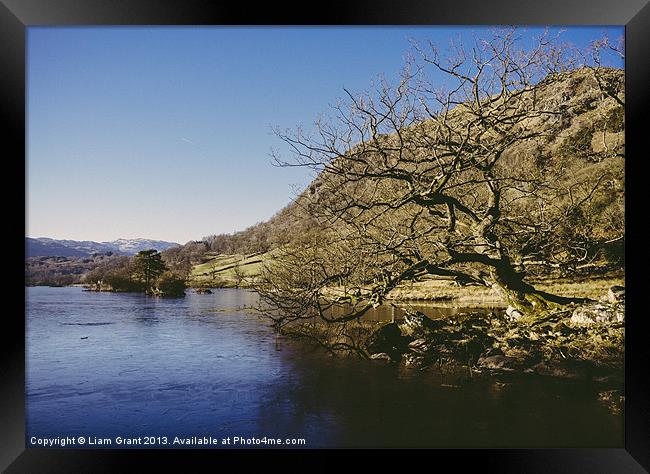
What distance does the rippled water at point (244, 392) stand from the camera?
4.25 metres

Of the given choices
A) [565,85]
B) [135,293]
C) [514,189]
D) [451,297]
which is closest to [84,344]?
[135,293]

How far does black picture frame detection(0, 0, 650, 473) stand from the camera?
4039 mm

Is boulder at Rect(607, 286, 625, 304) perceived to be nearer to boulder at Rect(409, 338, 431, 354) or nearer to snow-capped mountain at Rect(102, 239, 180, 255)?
boulder at Rect(409, 338, 431, 354)

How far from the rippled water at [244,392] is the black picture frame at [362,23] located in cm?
14

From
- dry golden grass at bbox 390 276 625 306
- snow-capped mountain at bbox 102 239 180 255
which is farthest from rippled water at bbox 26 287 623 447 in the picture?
dry golden grass at bbox 390 276 625 306

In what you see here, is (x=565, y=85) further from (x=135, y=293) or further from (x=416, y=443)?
(x=135, y=293)

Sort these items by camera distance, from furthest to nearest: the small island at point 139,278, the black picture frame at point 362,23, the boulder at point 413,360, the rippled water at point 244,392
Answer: the small island at point 139,278 < the boulder at point 413,360 < the rippled water at point 244,392 < the black picture frame at point 362,23

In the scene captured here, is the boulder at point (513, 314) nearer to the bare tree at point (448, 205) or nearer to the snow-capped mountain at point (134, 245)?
the bare tree at point (448, 205)

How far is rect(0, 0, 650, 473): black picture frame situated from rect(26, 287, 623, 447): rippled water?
142mm

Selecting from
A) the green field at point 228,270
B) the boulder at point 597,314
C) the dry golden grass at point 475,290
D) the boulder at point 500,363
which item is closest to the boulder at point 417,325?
the dry golden grass at point 475,290

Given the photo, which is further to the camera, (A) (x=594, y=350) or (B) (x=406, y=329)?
(B) (x=406, y=329)

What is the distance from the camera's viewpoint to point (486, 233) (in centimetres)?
472

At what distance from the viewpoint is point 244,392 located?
175 inches

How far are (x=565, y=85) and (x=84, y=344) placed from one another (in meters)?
5.20
